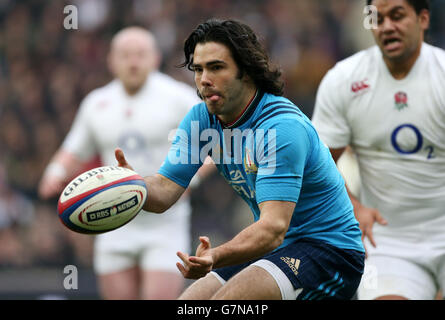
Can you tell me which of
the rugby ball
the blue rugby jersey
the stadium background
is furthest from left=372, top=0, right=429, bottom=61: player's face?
the stadium background

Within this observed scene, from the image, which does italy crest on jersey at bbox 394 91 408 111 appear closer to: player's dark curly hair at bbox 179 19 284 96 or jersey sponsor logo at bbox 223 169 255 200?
player's dark curly hair at bbox 179 19 284 96

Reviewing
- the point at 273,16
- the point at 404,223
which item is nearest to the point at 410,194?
the point at 404,223

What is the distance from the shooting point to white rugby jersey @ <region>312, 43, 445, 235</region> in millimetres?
5316

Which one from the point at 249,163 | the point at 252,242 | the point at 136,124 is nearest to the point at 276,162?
the point at 249,163

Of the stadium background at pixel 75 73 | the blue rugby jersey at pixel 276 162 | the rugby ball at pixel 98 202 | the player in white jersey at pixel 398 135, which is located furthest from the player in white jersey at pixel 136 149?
the rugby ball at pixel 98 202

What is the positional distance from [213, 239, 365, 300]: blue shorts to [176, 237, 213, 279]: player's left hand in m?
0.53

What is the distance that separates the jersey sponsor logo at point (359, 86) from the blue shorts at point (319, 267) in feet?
4.95

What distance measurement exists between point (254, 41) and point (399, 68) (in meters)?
1.47

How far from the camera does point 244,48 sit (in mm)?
4289

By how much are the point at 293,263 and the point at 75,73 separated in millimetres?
8999

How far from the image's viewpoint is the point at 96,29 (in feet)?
42.1

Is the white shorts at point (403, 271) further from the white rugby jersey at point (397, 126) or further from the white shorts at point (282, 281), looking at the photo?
the white shorts at point (282, 281)

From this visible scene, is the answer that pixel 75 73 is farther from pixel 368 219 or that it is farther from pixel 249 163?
pixel 249 163

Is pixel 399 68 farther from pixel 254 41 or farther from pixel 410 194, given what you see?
pixel 254 41
